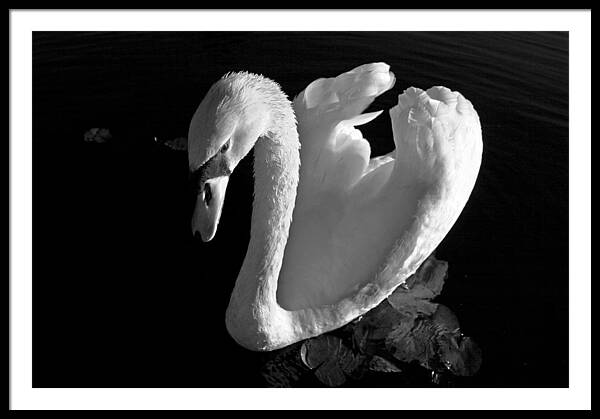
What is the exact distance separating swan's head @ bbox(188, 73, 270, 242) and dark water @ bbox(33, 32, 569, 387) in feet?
5.32

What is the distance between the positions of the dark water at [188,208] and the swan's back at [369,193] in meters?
0.67

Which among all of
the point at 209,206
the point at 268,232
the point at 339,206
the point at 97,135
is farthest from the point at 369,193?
the point at 97,135

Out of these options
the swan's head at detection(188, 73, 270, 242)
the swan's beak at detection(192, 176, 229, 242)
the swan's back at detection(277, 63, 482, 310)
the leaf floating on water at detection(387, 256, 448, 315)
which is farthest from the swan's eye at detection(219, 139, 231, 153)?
the leaf floating on water at detection(387, 256, 448, 315)

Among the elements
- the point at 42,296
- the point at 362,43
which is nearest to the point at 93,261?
the point at 42,296

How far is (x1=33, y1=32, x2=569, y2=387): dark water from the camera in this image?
420 centimetres

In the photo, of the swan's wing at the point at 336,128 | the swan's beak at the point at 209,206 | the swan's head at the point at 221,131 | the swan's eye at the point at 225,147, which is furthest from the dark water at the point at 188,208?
the swan's eye at the point at 225,147

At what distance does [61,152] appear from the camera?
622 centimetres

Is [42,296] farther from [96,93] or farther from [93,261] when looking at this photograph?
[96,93]

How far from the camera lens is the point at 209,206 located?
295 centimetres

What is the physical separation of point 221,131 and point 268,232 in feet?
2.99

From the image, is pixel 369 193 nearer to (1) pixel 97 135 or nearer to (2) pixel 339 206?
(2) pixel 339 206

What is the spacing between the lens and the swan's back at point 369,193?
3.84 meters

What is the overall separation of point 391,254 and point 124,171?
10.4ft

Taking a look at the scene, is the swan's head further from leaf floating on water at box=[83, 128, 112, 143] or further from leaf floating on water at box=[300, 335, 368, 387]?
leaf floating on water at box=[83, 128, 112, 143]
